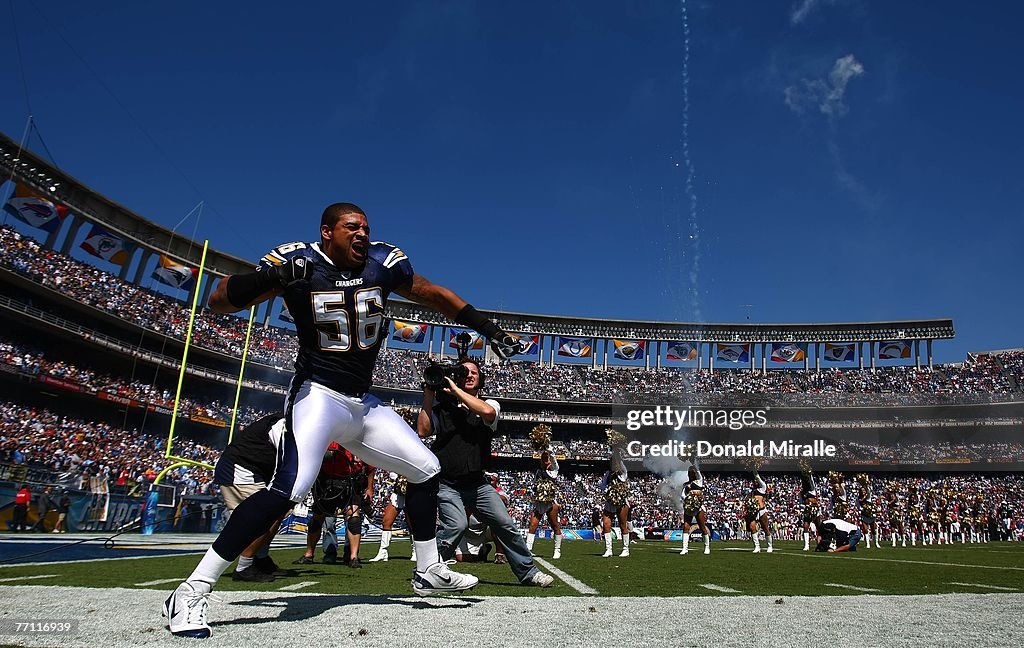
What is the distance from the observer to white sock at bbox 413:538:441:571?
4047 mm

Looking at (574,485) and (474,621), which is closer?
(474,621)

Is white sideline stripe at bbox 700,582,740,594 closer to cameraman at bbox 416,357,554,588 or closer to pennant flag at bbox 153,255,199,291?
cameraman at bbox 416,357,554,588

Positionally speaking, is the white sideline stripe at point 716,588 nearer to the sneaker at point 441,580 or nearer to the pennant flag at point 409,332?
the sneaker at point 441,580

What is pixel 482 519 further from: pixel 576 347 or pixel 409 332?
pixel 576 347

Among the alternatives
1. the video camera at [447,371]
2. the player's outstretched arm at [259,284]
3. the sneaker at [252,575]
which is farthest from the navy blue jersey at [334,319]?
the sneaker at [252,575]

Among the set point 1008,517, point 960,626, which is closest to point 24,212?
point 960,626

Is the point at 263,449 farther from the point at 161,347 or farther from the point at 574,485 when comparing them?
the point at 574,485

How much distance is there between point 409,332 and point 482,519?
162 feet

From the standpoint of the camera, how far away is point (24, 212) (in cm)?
3272

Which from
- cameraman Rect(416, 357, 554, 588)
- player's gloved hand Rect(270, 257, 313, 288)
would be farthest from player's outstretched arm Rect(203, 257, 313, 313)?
cameraman Rect(416, 357, 554, 588)

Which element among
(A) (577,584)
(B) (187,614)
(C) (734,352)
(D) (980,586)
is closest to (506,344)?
(B) (187,614)

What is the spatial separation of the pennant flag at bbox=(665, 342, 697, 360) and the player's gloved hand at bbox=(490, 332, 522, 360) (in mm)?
56292

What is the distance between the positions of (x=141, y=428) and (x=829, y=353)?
5216 centimetres

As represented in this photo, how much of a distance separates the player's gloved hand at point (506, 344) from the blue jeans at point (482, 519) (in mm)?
1859
